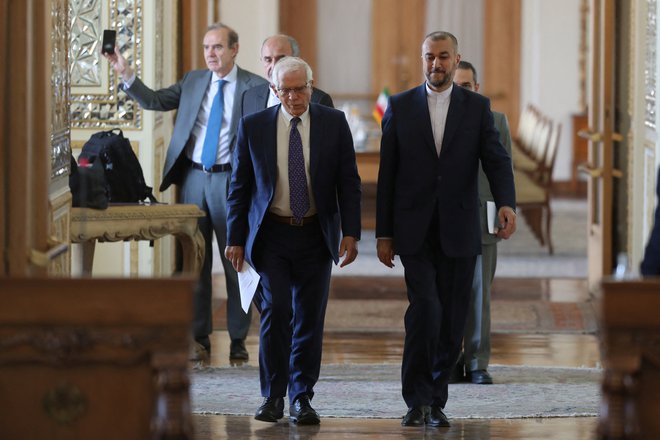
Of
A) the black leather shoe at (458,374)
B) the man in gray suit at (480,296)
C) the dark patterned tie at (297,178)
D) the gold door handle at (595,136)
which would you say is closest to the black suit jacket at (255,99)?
the man in gray suit at (480,296)

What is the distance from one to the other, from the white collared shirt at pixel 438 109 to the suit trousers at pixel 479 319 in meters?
1.15

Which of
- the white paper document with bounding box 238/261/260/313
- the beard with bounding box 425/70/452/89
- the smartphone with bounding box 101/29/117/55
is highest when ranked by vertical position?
the smartphone with bounding box 101/29/117/55

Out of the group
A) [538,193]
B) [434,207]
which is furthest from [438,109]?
[538,193]

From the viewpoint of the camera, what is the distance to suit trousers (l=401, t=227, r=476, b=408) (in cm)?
562

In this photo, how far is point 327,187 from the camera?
5.71 meters

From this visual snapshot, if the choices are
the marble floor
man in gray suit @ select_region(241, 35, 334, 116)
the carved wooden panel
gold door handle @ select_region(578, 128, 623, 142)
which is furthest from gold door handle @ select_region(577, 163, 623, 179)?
the carved wooden panel

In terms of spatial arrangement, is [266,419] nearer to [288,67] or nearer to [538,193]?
[288,67]

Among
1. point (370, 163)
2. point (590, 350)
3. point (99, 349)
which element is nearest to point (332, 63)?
point (370, 163)

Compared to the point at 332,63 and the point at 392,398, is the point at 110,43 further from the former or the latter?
the point at 332,63

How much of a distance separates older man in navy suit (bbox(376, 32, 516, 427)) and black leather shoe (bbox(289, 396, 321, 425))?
0.38 metres

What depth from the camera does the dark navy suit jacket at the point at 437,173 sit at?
5621mm

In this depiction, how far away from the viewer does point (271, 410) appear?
5.73m

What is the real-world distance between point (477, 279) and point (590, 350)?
1323mm

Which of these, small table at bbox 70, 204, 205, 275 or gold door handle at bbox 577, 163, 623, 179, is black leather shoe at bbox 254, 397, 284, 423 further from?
gold door handle at bbox 577, 163, 623, 179
